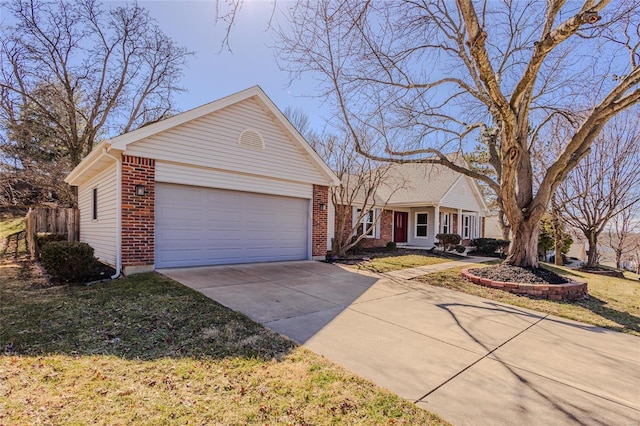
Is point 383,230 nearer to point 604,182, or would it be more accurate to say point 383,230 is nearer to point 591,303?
point 604,182

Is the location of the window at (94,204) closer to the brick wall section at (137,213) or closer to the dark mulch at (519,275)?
the brick wall section at (137,213)

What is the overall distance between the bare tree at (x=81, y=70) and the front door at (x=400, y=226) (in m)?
15.2

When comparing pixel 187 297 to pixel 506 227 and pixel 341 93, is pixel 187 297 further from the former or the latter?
pixel 506 227

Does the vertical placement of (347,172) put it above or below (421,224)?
above

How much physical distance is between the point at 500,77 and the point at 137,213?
10.3 metres

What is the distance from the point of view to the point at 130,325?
4.33 m

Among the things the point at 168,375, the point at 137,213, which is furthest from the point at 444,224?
the point at 168,375

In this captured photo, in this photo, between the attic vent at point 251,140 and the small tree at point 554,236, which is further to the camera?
the small tree at point 554,236

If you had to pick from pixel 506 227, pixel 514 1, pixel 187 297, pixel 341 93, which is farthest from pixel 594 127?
pixel 506 227

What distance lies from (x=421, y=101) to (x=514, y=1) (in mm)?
3134

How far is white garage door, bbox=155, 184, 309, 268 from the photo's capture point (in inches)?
322

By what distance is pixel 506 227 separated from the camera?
819 inches

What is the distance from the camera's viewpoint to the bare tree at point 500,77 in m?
7.14

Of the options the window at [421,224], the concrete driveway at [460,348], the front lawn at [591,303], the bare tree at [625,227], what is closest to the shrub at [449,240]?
the window at [421,224]
